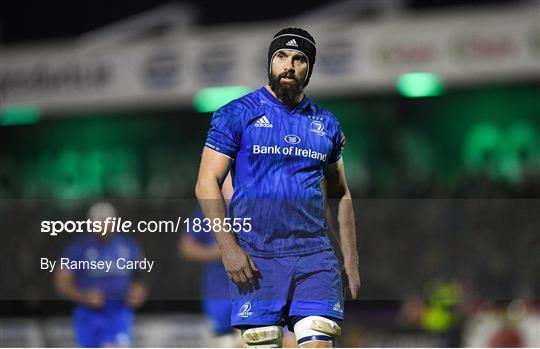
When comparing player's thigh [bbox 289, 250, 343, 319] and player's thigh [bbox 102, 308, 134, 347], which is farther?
player's thigh [bbox 102, 308, 134, 347]

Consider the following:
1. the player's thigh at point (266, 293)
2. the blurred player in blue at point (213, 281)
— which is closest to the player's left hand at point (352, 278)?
the player's thigh at point (266, 293)

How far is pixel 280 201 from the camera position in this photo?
197 inches

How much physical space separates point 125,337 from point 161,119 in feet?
19.8

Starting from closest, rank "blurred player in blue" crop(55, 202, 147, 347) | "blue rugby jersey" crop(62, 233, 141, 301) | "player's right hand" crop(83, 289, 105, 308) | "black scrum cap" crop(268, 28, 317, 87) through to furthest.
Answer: "black scrum cap" crop(268, 28, 317, 87), "blue rugby jersey" crop(62, 233, 141, 301), "blurred player in blue" crop(55, 202, 147, 347), "player's right hand" crop(83, 289, 105, 308)

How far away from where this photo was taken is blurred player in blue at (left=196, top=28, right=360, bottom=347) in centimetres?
498

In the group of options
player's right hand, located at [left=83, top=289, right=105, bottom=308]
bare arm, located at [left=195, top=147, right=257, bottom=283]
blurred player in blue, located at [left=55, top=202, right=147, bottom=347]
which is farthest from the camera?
player's right hand, located at [left=83, top=289, right=105, bottom=308]

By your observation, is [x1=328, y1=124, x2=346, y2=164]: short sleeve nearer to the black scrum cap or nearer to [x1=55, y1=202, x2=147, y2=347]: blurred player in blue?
the black scrum cap

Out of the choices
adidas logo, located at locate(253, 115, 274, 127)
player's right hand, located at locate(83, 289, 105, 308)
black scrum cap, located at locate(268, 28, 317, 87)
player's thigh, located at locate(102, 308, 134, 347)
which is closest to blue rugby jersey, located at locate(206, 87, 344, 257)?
adidas logo, located at locate(253, 115, 274, 127)

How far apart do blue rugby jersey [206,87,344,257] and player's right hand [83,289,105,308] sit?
13.3 feet

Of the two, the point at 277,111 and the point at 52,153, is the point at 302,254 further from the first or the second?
the point at 52,153

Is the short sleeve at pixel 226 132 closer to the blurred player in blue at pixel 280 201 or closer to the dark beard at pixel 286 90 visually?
the blurred player in blue at pixel 280 201

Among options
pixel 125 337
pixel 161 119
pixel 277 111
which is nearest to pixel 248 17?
pixel 161 119

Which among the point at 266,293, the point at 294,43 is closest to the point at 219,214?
Answer: the point at 266,293

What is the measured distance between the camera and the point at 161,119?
15.7 metres
